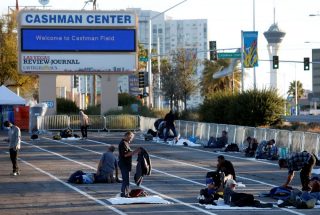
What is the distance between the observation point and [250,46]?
58.2 meters

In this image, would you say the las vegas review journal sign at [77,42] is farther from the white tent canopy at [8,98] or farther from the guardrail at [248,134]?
the guardrail at [248,134]

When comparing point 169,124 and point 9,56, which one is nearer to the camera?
point 169,124

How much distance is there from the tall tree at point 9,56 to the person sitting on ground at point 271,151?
44.2 m

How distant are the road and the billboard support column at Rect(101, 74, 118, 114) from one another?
20513mm

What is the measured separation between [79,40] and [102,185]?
37948 millimetres

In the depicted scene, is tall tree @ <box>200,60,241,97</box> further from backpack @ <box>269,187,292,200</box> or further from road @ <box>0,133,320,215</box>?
backpack @ <box>269,187,292,200</box>

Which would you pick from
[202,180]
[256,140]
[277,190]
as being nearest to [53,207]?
[277,190]

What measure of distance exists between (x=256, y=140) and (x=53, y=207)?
761 inches

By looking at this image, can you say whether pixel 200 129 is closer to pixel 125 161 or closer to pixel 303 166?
pixel 303 166

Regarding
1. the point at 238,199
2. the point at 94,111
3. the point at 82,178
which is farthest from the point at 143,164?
the point at 94,111

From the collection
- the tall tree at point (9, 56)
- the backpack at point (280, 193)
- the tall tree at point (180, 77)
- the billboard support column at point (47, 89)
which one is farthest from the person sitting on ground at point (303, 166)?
the tall tree at point (180, 77)

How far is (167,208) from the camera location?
61.9 ft

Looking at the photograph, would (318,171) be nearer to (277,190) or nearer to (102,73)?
(277,190)

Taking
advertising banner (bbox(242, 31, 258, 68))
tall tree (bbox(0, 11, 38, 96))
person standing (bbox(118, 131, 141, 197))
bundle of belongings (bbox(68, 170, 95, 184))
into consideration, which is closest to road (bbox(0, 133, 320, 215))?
bundle of belongings (bbox(68, 170, 95, 184))
